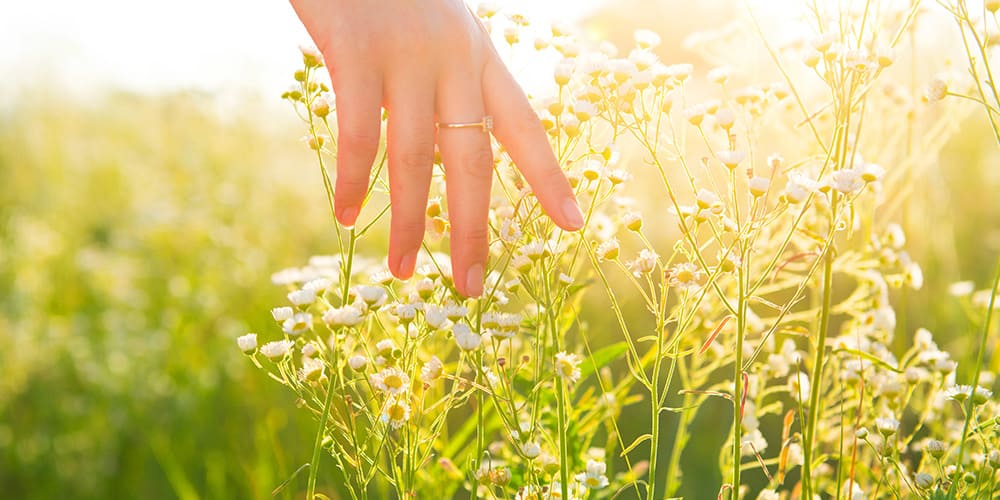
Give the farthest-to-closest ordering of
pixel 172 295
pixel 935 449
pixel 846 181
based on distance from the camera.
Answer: pixel 172 295 < pixel 935 449 < pixel 846 181

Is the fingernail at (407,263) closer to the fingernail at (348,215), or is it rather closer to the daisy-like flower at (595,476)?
the fingernail at (348,215)

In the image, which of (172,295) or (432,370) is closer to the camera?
(432,370)

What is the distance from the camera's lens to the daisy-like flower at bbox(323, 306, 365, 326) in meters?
0.98

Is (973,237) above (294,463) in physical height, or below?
above

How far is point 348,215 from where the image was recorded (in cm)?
115

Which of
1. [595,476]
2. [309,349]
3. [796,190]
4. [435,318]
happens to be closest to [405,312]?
[435,318]

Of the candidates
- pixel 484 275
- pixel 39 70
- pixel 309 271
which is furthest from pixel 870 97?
pixel 39 70

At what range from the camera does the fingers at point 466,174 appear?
1086 mm

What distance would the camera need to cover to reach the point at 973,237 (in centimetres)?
388

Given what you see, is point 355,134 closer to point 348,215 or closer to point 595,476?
point 348,215

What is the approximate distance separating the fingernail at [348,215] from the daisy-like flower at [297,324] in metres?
0.14

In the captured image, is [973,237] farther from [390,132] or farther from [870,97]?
[390,132]

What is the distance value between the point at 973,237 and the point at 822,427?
3.00m

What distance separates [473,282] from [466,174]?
14 cm
